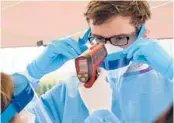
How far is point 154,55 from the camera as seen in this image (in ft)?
3.29

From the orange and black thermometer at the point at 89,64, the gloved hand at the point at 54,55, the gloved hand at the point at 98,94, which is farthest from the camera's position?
the gloved hand at the point at 54,55

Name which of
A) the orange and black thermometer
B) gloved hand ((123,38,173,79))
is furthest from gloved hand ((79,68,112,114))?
gloved hand ((123,38,173,79))

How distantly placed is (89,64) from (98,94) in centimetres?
14

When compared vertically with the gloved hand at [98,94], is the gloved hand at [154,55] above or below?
above

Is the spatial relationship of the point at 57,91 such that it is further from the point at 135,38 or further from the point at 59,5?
the point at 59,5

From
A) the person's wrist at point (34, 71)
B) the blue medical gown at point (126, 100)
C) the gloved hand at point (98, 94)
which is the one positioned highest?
the person's wrist at point (34, 71)

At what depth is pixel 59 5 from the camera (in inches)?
72.9

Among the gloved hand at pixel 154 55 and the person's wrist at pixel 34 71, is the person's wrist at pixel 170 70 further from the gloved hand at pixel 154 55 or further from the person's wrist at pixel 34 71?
the person's wrist at pixel 34 71

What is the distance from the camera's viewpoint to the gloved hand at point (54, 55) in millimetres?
1080

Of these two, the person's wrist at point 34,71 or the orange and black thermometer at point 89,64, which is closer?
the orange and black thermometer at point 89,64

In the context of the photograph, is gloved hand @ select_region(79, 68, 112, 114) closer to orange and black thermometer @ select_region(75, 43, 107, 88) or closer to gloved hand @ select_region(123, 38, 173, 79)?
orange and black thermometer @ select_region(75, 43, 107, 88)

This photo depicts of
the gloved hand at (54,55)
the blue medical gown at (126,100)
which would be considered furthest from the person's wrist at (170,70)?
the gloved hand at (54,55)

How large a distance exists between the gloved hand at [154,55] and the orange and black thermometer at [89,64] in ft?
0.46

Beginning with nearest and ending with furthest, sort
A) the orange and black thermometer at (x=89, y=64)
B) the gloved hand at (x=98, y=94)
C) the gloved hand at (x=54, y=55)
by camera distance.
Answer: the orange and black thermometer at (x=89, y=64), the gloved hand at (x=98, y=94), the gloved hand at (x=54, y=55)
